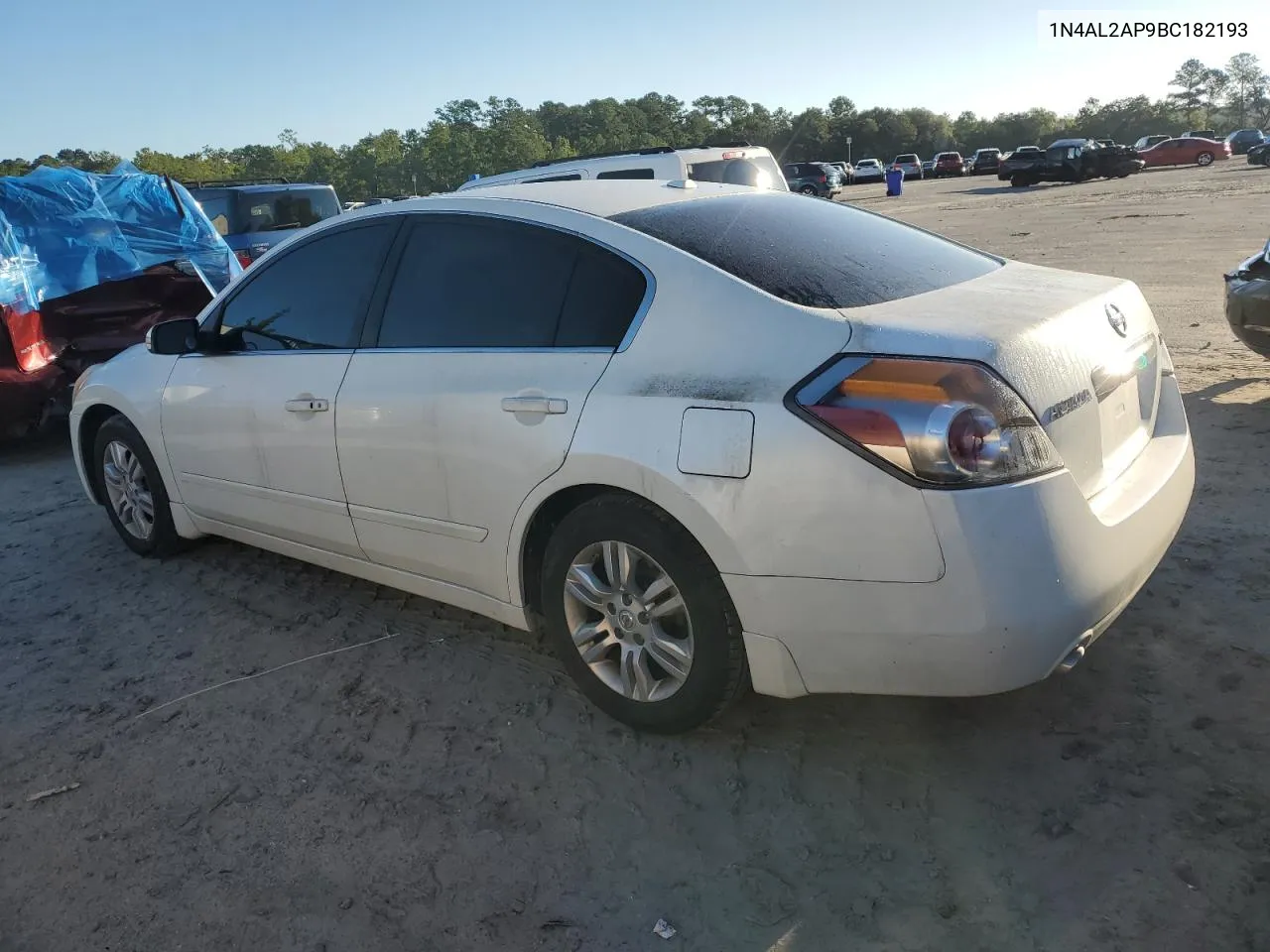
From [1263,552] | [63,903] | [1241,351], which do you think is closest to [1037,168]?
[1241,351]

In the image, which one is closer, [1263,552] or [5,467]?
[1263,552]

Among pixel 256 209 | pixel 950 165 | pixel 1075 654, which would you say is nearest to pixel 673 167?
pixel 256 209

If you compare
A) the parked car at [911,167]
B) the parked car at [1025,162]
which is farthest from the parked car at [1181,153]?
the parked car at [911,167]

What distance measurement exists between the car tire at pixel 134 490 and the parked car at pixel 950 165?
6027 centimetres

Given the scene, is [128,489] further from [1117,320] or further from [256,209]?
[256,209]

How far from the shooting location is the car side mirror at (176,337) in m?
4.06

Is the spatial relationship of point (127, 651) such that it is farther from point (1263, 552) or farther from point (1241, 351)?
point (1241, 351)

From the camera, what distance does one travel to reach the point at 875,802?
8.57 feet

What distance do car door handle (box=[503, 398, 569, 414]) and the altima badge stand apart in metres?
1.59

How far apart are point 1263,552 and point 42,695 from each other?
4606 millimetres

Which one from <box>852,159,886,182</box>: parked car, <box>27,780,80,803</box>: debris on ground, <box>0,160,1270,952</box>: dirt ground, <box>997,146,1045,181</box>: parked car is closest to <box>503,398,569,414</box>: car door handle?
<box>0,160,1270,952</box>: dirt ground

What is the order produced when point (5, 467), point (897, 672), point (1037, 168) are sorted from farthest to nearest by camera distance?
1. point (1037, 168)
2. point (5, 467)
3. point (897, 672)

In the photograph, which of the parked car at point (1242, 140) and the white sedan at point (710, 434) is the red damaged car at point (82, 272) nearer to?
the white sedan at point (710, 434)

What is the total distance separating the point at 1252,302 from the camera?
5.65 meters
